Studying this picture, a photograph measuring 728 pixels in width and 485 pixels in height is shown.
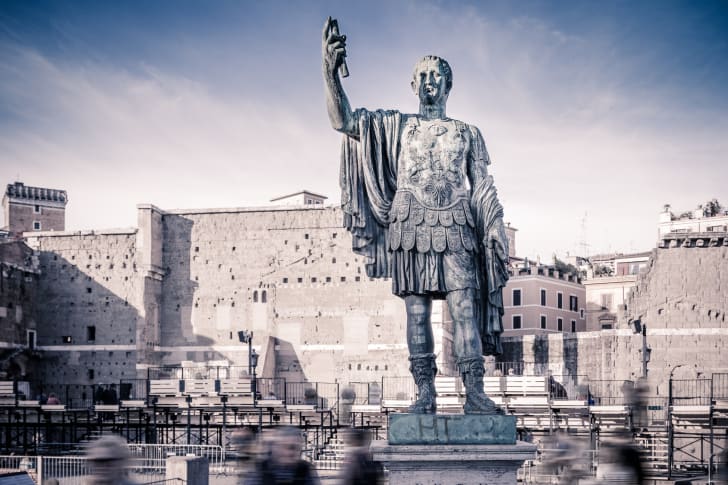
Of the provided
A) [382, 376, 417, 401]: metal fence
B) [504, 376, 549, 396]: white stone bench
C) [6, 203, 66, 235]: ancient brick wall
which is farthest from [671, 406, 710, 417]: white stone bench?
[6, 203, 66, 235]: ancient brick wall

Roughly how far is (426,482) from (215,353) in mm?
40982

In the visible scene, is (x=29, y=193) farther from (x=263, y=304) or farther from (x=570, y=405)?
(x=570, y=405)

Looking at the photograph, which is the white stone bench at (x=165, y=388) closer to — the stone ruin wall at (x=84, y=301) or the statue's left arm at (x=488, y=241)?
the stone ruin wall at (x=84, y=301)

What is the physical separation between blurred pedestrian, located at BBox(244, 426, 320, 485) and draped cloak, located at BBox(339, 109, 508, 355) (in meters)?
1.45

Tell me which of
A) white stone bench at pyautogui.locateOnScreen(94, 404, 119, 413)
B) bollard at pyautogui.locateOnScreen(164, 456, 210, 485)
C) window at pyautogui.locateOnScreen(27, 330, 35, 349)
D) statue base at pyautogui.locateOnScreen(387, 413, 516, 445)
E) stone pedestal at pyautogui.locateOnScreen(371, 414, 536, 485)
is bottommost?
white stone bench at pyautogui.locateOnScreen(94, 404, 119, 413)

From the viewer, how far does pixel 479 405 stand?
610 centimetres

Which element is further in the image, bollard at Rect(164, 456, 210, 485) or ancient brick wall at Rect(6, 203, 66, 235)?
ancient brick wall at Rect(6, 203, 66, 235)

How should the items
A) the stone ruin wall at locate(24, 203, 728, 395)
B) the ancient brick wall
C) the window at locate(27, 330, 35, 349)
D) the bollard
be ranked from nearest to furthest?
A: the bollard < the stone ruin wall at locate(24, 203, 728, 395) < the window at locate(27, 330, 35, 349) < the ancient brick wall

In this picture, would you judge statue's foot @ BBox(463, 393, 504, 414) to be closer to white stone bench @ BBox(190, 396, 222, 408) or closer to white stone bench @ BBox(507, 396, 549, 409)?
white stone bench @ BBox(507, 396, 549, 409)

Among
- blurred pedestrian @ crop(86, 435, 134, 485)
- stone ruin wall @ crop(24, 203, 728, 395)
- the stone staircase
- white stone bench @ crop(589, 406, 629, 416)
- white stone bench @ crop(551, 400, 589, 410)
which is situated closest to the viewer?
blurred pedestrian @ crop(86, 435, 134, 485)

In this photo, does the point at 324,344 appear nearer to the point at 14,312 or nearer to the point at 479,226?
the point at 14,312

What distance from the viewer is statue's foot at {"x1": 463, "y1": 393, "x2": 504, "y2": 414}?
6082 millimetres

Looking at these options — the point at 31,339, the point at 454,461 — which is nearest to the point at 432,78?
the point at 454,461

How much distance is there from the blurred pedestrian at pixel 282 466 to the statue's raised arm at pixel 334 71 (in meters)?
2.37
